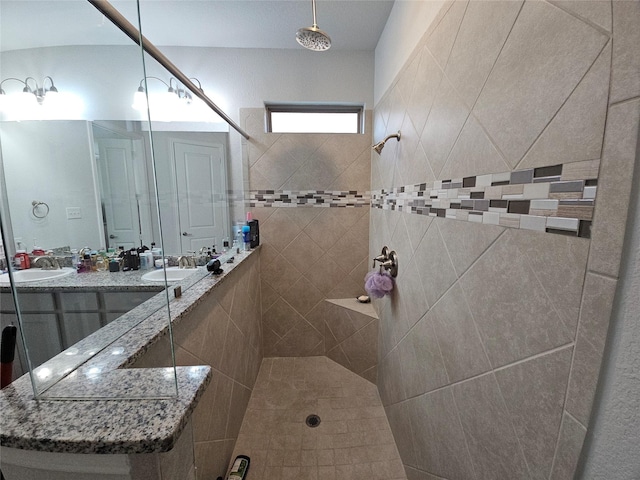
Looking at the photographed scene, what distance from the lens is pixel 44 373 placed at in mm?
529

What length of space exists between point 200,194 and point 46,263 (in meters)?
0.99

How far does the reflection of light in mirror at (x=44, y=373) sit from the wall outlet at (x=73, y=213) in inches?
48.2

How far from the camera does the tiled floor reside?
4.19 feet

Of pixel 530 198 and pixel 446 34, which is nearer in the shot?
pixel 530 198

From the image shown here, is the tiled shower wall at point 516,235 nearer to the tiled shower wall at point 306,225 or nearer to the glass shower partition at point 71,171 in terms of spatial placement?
the tiled shower wall at point 306,225

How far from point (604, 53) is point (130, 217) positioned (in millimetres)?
2024

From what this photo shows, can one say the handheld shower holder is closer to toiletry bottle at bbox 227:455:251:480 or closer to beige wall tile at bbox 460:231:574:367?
beige wall tile at bbox 460:231:574:367

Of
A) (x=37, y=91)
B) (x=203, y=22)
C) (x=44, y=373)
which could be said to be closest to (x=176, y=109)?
(x=203, y=22)

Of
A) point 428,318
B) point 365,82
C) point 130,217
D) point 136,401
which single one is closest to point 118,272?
point 130,217

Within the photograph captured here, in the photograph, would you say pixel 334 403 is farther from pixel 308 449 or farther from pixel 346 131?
pixel 346 131

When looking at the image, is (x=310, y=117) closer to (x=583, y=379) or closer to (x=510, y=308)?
(x=510, y=308)

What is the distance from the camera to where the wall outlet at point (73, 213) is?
1.37 meters

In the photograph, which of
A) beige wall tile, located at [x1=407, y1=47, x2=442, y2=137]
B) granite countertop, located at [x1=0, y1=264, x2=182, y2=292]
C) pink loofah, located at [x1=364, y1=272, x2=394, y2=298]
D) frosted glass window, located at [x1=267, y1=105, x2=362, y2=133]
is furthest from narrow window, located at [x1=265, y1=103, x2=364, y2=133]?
granite countertop, located at [x1=0, y1=264, x2=182, y2=292]

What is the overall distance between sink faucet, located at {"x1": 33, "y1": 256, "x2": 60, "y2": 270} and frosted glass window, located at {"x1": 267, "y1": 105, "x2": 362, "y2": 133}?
5.81 feet
